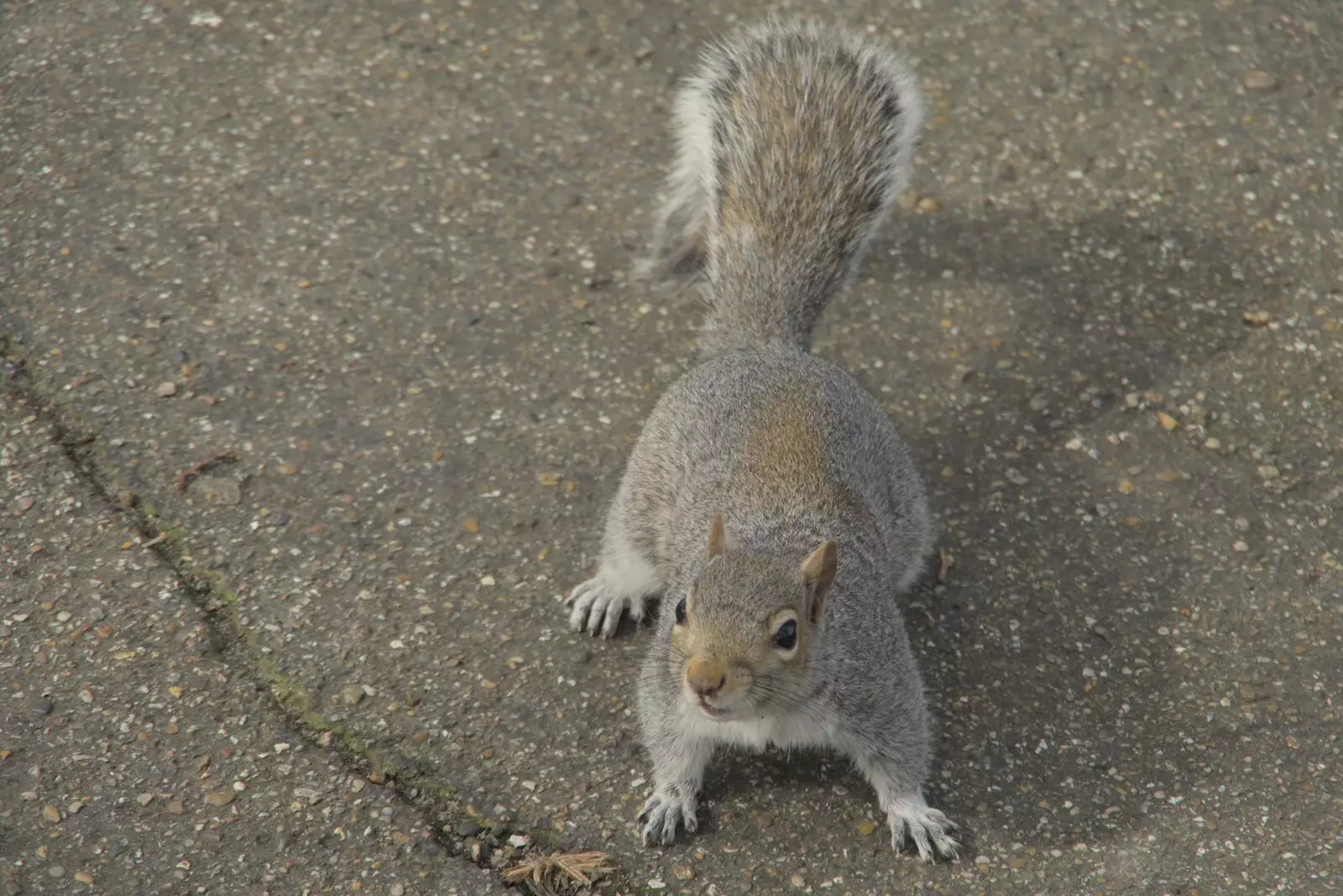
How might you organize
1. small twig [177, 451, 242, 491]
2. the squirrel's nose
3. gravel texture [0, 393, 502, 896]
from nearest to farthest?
1. the squirrel's nose
2. gravel texture [0, 393, 502, 896]
3. small twig [177, 451, 242, 491]

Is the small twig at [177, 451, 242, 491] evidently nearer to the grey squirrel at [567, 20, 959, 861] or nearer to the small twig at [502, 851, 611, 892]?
the grey squirrel at [567, 20, 959, 861]

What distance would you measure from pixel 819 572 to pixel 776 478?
0.41 metres

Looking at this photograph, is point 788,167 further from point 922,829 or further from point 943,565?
point 922,829

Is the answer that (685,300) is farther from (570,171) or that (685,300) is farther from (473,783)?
(473,783)

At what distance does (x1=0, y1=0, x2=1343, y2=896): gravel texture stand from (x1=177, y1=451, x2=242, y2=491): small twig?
2cm

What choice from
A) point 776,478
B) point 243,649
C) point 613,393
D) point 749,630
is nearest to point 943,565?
point 776,478

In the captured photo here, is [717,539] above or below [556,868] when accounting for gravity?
above

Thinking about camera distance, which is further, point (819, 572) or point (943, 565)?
point (943, 565)

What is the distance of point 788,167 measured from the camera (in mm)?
3025

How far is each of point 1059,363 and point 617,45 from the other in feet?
5.58

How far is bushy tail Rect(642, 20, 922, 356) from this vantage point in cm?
298

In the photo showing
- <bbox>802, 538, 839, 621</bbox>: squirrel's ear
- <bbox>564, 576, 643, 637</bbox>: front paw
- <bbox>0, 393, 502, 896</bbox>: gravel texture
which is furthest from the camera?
<bbox>564, 576, 643, 637</bbox>: front paw

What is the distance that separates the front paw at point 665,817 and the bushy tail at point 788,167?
98 centimetres

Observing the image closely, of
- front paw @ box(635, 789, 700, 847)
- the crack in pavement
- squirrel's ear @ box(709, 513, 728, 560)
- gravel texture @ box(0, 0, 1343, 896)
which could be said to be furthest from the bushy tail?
the crack in pavement
